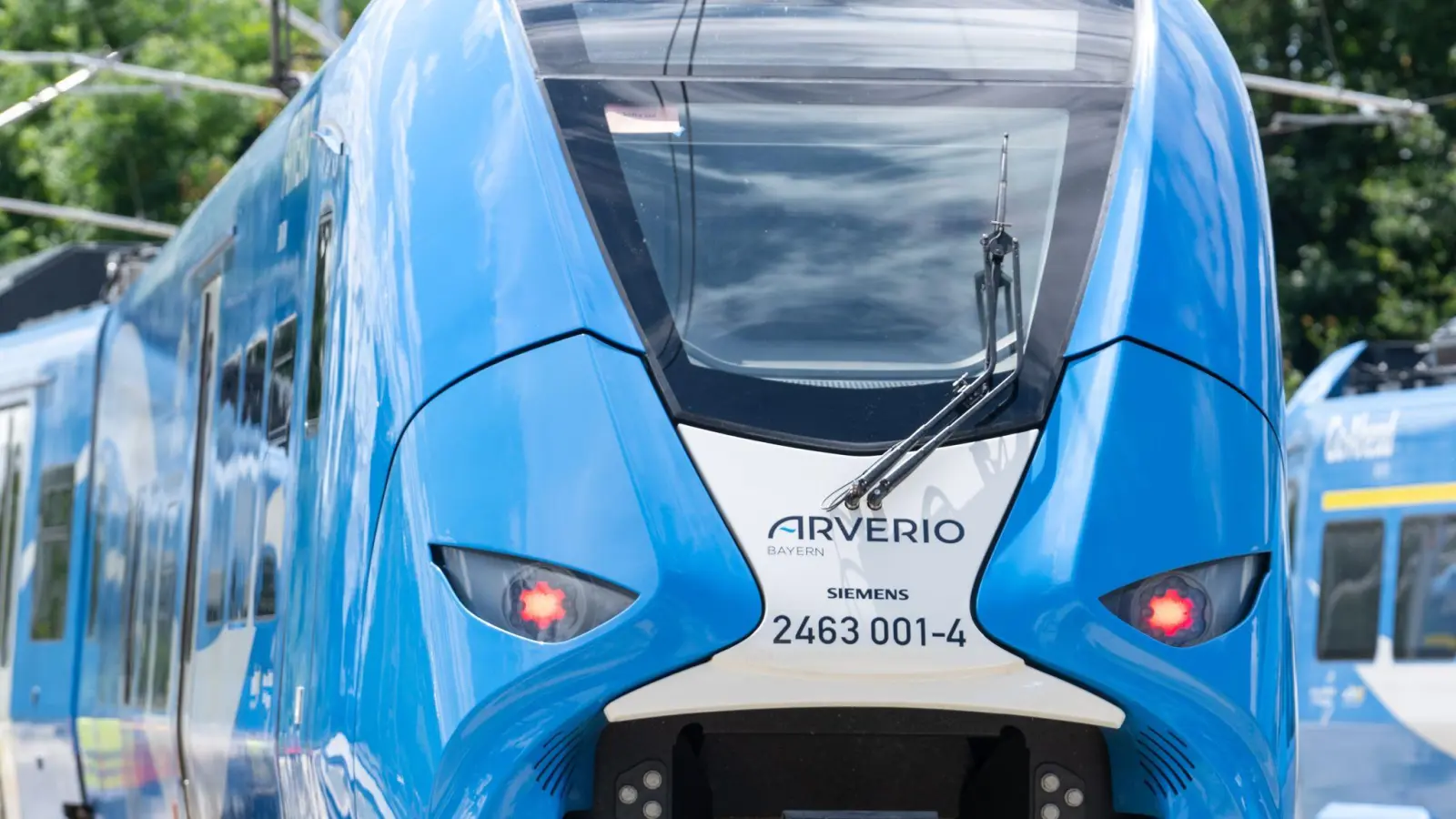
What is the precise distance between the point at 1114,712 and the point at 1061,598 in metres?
0.31

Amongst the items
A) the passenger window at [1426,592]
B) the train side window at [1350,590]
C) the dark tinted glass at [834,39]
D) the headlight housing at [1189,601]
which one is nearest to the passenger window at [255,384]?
the dark tinted glass at [834,39]

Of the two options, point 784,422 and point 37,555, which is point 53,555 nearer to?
point 37,555

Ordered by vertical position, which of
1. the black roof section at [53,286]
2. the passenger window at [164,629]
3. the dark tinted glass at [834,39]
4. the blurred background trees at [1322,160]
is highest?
the blurred background trees at [1322,160]

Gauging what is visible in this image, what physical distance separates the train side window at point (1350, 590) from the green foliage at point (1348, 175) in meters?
13.1

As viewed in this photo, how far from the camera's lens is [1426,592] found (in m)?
14.7

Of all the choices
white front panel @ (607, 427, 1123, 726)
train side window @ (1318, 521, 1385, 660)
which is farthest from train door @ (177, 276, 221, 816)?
train side window @ (1318, 521, 1385, 660)

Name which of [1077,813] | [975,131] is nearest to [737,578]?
[1077,813]

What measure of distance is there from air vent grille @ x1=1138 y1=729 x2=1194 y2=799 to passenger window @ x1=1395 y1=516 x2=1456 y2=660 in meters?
9.08

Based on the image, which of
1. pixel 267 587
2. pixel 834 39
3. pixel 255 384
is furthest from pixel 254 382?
pixel 834 39

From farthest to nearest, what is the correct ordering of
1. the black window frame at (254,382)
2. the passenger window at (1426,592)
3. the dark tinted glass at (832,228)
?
1. the passenger window at (1426,592)
2. the black window frame at (254,382)
3. the dark tinted glass at (832,228)

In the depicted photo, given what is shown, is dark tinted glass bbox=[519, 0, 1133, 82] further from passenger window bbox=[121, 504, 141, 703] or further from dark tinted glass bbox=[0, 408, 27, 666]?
dark tinted glass bbox=[0, 408, 27, 666]

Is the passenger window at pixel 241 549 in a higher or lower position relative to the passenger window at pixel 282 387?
lower

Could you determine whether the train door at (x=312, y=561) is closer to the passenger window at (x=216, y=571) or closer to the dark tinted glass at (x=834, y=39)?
the dark tinted glass at (x=834, y=39)

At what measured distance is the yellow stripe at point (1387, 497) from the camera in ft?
47.7
